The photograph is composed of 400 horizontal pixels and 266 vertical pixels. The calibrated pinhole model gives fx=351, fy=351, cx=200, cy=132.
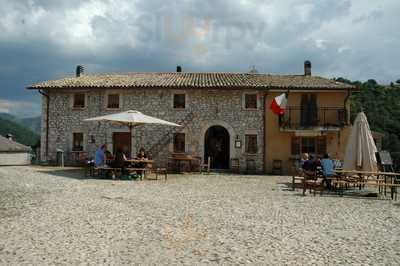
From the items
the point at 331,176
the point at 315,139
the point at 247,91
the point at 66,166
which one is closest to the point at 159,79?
the point at 247,91

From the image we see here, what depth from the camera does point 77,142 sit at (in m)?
19.1

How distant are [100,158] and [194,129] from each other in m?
6.41

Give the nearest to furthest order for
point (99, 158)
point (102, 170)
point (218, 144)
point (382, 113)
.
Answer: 1. point (99, 158)
2. point (102, 170)
3. point (218, 144)
4. point (382, 113)

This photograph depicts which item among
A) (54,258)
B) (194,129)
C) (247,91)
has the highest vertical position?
(247,91)

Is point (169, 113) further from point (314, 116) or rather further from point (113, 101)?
point (314, 116)

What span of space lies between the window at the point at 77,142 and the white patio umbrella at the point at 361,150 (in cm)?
1356

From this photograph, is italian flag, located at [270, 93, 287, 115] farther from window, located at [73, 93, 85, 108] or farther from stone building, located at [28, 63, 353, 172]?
window, located at [73, 93, 85, 108]

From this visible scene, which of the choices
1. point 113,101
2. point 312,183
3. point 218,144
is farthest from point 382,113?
point 312,183

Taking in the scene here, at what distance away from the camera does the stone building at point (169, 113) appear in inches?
727

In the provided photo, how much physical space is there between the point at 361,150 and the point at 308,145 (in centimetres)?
765

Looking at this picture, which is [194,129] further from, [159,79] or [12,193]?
[12,193]

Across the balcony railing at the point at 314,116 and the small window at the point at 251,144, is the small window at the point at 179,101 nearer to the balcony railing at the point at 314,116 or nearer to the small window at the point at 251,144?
the small window at the point at 251,144

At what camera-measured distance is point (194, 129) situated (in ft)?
61.2

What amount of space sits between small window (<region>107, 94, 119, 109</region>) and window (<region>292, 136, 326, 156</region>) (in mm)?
9696
